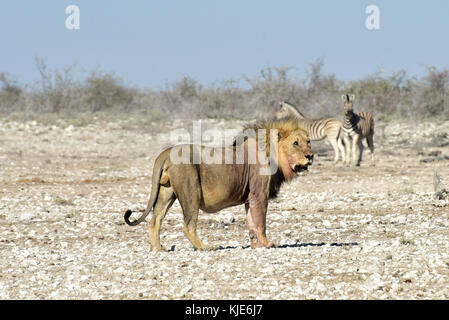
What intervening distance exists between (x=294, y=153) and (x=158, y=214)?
1.63m

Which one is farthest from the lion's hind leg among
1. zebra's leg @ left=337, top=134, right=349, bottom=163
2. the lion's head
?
zebra's leg @ left=337, top=134, right=349, bottom=163

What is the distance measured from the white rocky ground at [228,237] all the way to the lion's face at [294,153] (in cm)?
88

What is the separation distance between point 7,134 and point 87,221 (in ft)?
54.0

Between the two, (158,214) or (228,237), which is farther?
(228,237)

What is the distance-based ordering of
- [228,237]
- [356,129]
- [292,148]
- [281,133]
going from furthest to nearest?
[356,129], [228,237], [281,133], [292,148]

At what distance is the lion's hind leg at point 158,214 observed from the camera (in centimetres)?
911

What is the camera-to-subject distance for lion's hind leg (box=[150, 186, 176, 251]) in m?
9.11

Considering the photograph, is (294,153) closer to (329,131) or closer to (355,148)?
(355,148)

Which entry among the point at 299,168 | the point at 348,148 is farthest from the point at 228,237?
the point at 348,148

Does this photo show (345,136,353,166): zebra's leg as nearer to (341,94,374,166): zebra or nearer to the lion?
(341,94,374,166): zebra

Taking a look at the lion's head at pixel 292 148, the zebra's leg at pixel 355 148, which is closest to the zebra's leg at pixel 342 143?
the zebra's leg at pixel 355 148

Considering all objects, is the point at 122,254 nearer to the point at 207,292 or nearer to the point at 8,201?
the point at 207,292

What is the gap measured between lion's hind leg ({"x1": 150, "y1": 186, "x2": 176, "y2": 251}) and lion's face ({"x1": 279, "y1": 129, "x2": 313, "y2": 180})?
4.21 feet

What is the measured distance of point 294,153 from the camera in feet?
30.0
